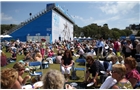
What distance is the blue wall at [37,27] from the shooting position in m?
35.8

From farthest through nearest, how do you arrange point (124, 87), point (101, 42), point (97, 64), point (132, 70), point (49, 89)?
point (101, 42) → point (97, 64) → point (132, 70) → point (124, 87) → point (49, 89)

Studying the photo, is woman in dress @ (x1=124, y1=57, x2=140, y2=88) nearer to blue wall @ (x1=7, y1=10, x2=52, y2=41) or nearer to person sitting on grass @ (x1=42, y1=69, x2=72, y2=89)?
person sitting on grass @ (x1=42, y1=69, x2=72, y2=89)

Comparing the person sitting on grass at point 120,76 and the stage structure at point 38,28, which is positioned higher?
the stage structure at point 38,28

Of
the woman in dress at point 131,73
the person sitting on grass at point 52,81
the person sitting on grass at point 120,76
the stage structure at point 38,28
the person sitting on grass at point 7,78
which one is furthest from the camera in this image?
the stage structure at point 38,28

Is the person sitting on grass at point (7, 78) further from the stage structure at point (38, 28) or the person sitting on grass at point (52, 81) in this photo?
the stage structure at point (38, 28)

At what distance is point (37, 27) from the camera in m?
36.2

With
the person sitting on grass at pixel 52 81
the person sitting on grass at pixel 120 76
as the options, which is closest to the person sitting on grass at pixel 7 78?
the person sitting on grass at pixel 52 81

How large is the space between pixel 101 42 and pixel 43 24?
25.2 meters

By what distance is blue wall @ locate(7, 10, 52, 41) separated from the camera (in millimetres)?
35812

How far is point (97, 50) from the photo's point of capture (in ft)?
43.5

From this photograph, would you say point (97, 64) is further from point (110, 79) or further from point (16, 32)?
point (16, 32)

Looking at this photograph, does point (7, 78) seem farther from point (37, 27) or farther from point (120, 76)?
point (37, 27)

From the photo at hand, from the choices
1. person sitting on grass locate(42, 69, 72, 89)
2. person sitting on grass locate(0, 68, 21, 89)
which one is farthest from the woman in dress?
person sitting on grass locate(0, 68, 21, 89)

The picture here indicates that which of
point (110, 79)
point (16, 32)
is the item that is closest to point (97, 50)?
point (110, 79)
